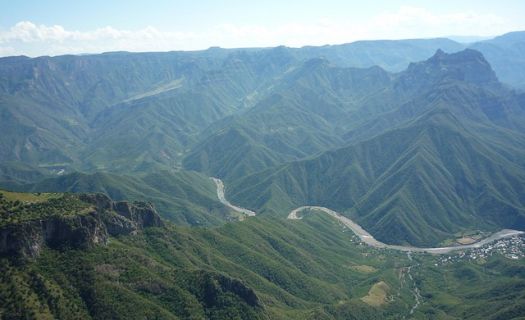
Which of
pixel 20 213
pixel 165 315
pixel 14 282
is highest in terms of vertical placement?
pixel 20 213

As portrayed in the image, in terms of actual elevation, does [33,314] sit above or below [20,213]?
below

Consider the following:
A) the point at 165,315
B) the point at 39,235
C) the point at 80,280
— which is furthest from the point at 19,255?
the point at 165,315

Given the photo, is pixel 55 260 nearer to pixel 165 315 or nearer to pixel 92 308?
pixel 92 308

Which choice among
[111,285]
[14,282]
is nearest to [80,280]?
[111,285]

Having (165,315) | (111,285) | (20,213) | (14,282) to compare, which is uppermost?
(20,213)

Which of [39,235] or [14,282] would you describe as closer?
[14,282]

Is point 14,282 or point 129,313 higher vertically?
point 14,282

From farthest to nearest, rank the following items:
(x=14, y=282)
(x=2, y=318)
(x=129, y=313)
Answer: (x=129, y=313), (x=14, y=282), (x=2, y=318)

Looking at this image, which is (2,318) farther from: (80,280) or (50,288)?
(80,280)

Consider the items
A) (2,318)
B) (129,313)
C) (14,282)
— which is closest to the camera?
(2,318)
